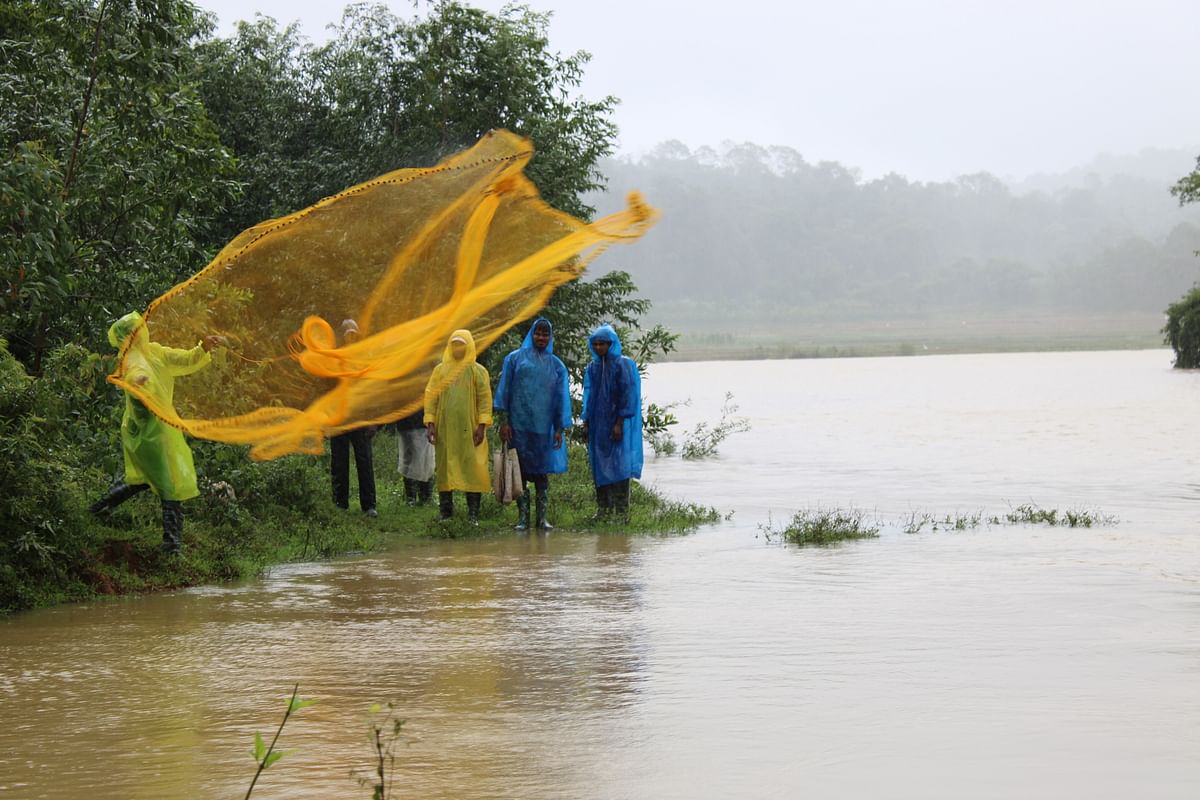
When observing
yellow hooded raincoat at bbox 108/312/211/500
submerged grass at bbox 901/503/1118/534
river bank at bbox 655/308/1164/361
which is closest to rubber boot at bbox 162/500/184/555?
yellow hooded raincoat at bbox 108/312/211/500

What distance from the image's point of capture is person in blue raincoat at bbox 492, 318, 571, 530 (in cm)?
1235

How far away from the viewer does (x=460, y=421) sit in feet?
40.6

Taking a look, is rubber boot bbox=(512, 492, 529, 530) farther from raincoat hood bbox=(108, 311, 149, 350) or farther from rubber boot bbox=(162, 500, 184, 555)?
raincoat hood bbox=(108, 311, 149, 350)

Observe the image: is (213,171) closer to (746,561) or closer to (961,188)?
(746,561)

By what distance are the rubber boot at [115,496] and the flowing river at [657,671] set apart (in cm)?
80

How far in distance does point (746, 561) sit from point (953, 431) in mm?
17487

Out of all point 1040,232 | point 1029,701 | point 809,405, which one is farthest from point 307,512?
point 1040,232

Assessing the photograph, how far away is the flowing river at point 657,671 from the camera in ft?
17.6

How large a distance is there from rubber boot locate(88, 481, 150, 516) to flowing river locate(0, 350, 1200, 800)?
0.80 meters

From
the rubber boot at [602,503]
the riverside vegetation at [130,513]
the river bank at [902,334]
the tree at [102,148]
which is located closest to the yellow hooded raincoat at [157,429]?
the riverside vegetation at [130,513]

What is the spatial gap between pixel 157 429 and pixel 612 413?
14.4 ft

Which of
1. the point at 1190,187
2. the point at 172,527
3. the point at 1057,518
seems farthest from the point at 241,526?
the point at 1190,187

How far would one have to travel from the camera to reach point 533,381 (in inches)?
485

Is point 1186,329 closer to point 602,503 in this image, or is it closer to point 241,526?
point 602,503
